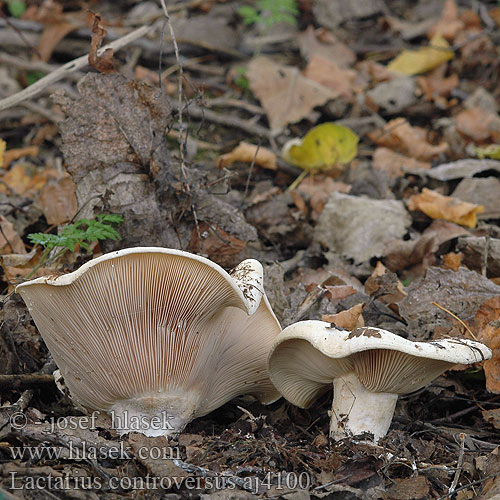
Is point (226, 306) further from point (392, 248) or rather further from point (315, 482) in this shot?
point (392, 248)

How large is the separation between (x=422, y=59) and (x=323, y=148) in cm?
239

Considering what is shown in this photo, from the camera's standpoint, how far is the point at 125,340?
2467mm

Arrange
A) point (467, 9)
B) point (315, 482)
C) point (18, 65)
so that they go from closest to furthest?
1. point (315, 482)
2. point (18, 65)
3. point (467, 9)

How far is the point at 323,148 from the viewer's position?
5.29 metres

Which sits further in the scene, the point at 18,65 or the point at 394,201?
the point at 18,65

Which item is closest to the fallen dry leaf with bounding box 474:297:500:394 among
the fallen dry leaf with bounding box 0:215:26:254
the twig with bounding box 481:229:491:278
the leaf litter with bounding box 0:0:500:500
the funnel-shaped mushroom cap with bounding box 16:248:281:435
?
the leaf litter with bounding box 0:0:500:500

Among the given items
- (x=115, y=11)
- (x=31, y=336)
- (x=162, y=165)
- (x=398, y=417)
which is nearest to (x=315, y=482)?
(x=398, y=417)

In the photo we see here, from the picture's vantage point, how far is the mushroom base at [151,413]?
261 cm

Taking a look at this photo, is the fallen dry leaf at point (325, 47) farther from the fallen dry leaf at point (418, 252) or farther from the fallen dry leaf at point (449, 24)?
the fallen dry leaf at point (418, 252)

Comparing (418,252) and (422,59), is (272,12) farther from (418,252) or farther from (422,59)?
(418,252)

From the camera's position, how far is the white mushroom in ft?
7.60

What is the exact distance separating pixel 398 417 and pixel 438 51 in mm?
5158

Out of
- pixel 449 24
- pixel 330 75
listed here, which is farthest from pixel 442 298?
pixel 449 24

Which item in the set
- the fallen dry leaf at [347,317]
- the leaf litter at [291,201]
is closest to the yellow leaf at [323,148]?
the leaf litter at [291,201]
